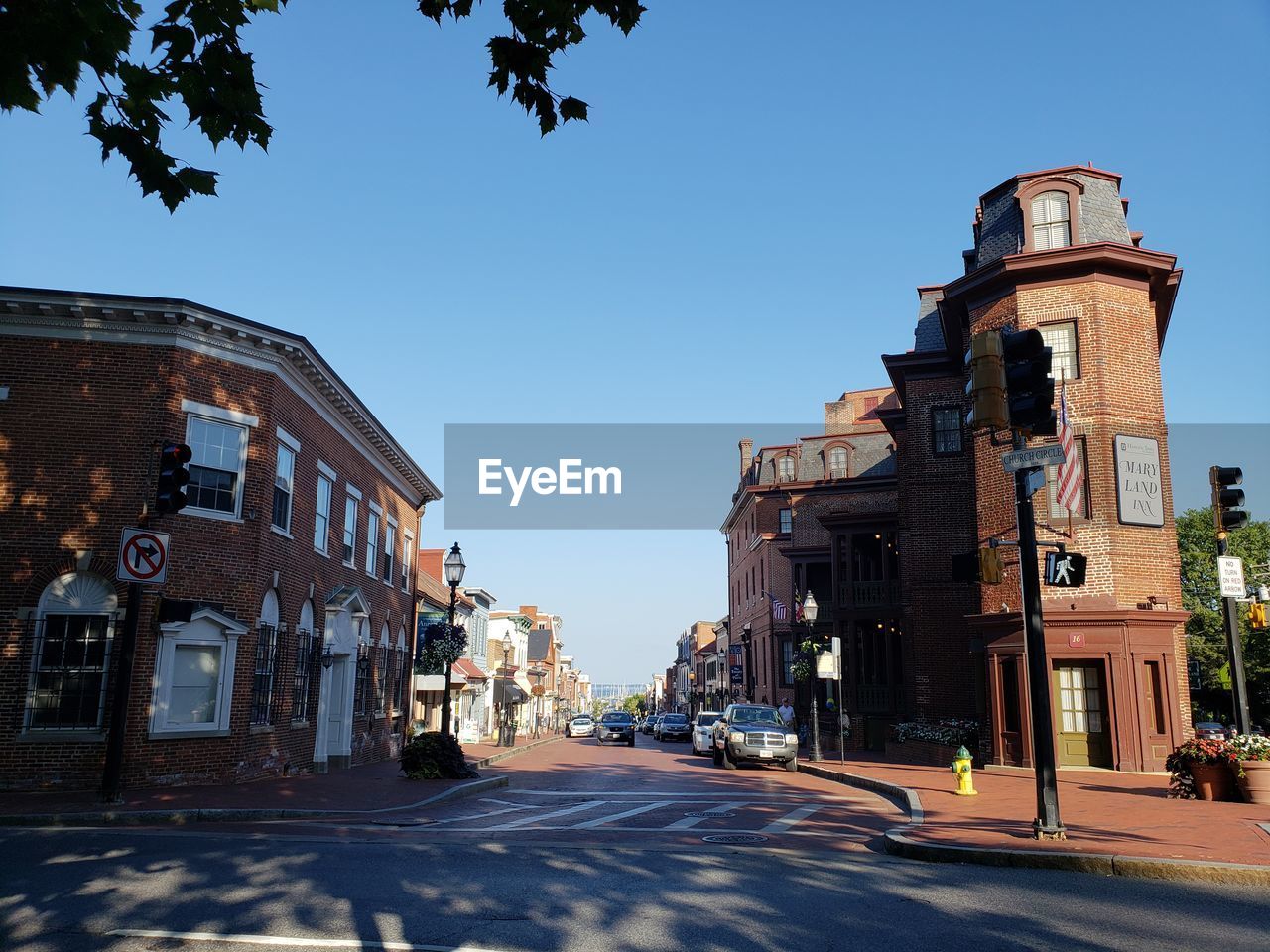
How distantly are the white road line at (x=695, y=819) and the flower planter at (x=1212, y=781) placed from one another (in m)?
6.90

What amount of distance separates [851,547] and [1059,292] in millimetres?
15495

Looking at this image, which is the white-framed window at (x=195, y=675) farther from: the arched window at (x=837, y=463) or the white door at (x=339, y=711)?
the arched window at (x=837, y=463)

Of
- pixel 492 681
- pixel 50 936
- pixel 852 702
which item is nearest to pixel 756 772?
pixel 852 702

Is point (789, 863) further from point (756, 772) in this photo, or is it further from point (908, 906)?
point (756, 772)

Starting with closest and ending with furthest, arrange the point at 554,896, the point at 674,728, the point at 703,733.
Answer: the point at 554,896 → the point at 703,733 → the point at 674,728

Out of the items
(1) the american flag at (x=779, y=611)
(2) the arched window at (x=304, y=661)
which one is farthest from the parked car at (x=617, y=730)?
(2) the arched window at (x=304, y=661)

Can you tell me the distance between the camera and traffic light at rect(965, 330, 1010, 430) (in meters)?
10.4

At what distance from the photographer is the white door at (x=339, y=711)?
24516 millimetres

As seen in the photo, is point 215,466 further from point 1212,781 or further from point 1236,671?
point 1212,781

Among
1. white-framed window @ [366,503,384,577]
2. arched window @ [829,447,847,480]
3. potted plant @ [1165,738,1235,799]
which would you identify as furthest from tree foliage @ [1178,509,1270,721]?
white-framed window @ [366,503,384,577]

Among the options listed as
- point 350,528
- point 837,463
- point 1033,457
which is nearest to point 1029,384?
point 1033,457

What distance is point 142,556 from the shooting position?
45.5 ft

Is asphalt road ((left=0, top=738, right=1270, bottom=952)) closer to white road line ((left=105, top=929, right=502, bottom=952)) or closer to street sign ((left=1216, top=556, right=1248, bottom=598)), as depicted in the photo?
white road line ((left=105, top=929, right=502, bottom=952))

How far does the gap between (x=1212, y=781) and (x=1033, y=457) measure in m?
7.31
